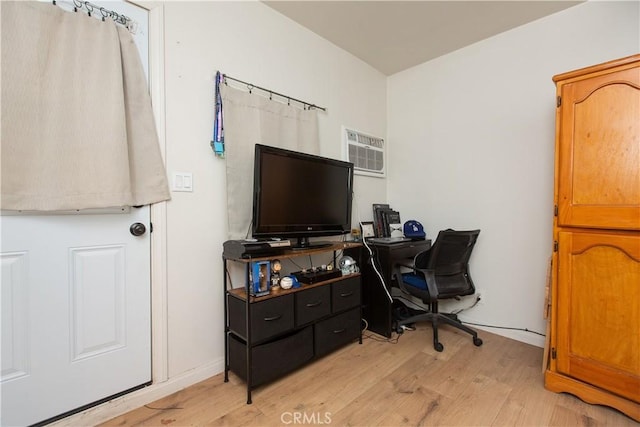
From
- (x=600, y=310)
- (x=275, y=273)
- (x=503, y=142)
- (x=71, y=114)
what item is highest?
(x=503, y=142)

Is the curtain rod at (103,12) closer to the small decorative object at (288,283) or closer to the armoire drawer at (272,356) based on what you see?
the small decorative object at (288,283)

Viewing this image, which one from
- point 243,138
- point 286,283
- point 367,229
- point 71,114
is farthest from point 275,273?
point 71,114

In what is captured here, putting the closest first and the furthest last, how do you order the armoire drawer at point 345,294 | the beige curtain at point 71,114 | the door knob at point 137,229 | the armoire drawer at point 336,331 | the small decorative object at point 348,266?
the beige curtain at point 71,114 → the door knob at point 137,229 → the armoire drawer at point 336,331 → the armoire drawer at point 345,294 → the small decorative object at point 348,266

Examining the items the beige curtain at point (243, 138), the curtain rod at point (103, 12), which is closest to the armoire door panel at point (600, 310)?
the beige curtain at point (243, 138)

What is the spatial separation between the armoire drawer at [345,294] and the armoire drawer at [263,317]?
15.5 inches

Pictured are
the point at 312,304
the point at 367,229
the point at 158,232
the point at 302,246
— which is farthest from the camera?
the point at 367,229

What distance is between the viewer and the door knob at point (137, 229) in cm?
153

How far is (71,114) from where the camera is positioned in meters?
1.33

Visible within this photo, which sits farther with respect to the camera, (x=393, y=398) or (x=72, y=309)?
(x=393, y=398)

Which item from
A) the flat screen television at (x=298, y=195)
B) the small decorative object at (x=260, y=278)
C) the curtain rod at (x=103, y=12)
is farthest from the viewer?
the flat screen television at (x=298, y=195)

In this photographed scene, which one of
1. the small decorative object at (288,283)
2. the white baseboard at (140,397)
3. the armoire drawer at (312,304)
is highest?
the small decorative object at (288,283)

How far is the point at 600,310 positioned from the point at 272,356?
1.78m

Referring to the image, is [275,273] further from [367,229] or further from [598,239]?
[598,239]

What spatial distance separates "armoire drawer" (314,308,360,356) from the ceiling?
225 centimetres
